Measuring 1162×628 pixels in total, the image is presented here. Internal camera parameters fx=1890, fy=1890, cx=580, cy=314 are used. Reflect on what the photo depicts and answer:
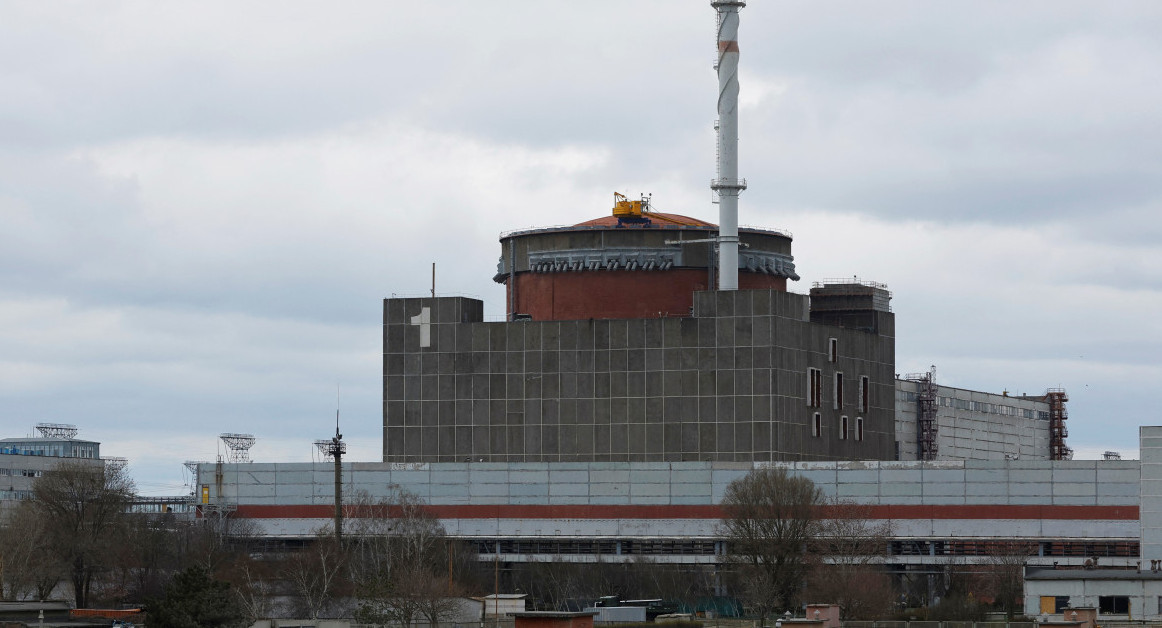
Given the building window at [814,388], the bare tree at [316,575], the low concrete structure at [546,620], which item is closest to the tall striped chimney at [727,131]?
the building window at [814,388]

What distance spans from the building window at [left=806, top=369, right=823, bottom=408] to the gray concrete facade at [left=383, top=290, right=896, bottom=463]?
0.48ft

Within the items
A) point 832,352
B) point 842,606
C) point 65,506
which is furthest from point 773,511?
point 65,506

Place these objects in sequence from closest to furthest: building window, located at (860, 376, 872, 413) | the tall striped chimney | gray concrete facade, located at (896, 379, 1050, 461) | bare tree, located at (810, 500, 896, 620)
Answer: bare tree, located at (810, 500, 896, 620), the tall striped chimney, building window, located at (860, 376, 872, 413), gray concrete facade, located at (896, 379, 1050, 461)

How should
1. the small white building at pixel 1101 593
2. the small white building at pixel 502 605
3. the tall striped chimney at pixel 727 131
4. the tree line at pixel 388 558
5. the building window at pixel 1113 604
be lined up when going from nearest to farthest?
1. the small white building at pixel 1101 593
2. the building window at pixel 1113 604
3. the small white building at pixel 502 605
4. the tree line at pixel 388 558
5. the tall striped chimney at pixel 727 131

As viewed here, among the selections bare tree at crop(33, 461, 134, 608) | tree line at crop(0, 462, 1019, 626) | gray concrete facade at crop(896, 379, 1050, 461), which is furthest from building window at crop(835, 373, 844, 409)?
bare tree at crop(33, 461, 134, 608)

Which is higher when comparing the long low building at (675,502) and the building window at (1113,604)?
the long low building at (675,502)

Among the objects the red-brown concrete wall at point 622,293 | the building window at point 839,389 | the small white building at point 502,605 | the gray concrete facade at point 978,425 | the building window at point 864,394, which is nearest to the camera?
the small white building at point 502,605

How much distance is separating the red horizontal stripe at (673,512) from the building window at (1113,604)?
32324mm

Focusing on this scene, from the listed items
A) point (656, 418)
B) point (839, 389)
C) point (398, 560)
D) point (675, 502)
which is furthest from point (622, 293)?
point (398, 560)

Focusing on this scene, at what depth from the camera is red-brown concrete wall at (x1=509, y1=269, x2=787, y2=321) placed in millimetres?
140875

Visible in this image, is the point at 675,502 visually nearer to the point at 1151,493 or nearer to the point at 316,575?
the point at 316,575

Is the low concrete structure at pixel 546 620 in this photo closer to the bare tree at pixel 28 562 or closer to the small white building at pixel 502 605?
the small white building at pixel 502 605

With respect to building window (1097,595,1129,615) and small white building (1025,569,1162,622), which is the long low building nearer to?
small white building (1025,569,1162,622)

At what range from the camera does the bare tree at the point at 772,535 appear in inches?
4235
